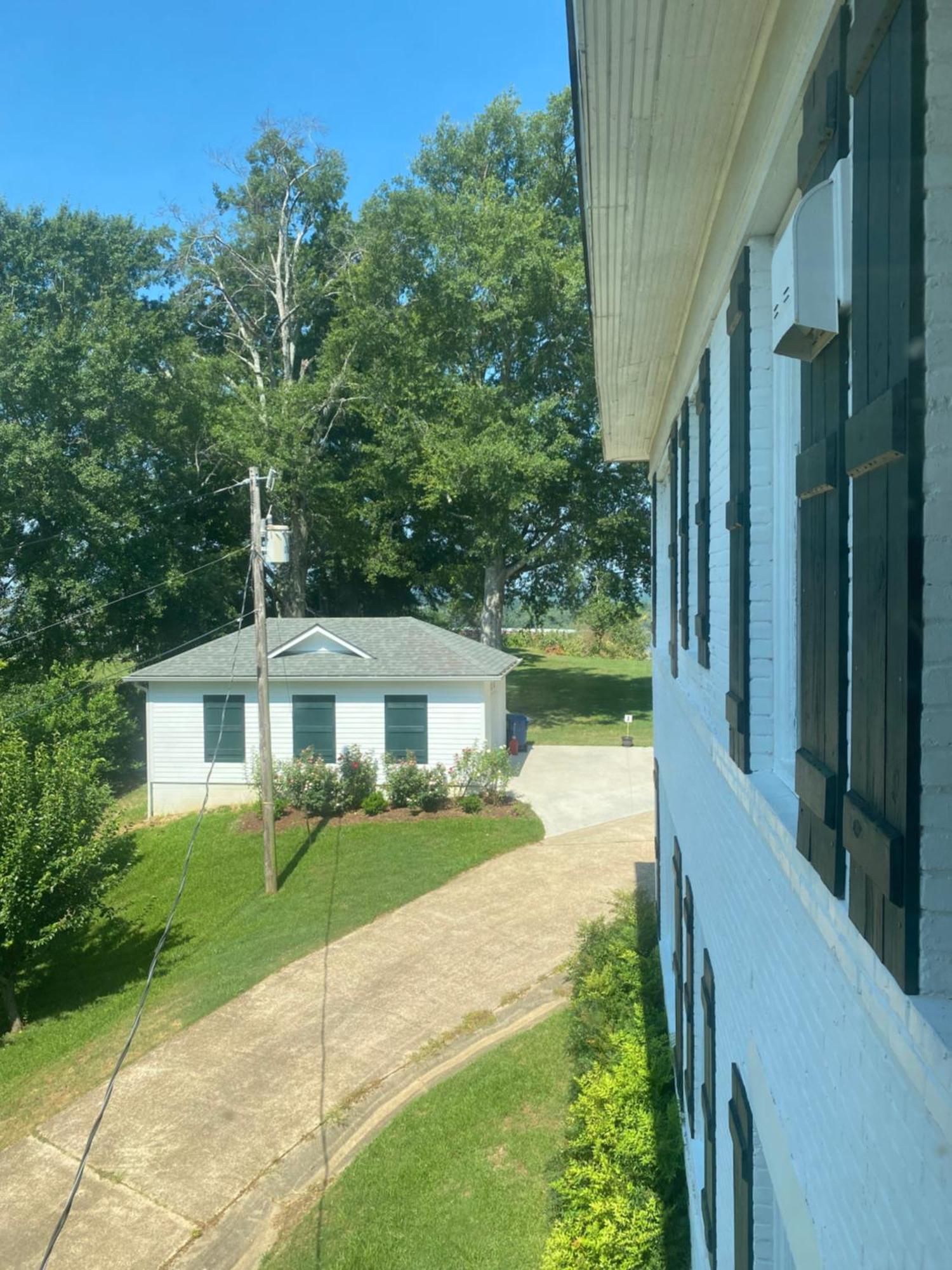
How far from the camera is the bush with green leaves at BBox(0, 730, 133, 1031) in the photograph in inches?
465

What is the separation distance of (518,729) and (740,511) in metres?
23.0

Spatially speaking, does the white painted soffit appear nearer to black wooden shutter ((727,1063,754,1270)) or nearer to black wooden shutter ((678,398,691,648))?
black wooden shutter ((678,398,691,648))

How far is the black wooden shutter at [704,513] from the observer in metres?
4.54

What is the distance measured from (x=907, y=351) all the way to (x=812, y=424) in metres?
0.82

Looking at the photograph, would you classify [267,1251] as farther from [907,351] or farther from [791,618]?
[907,351]

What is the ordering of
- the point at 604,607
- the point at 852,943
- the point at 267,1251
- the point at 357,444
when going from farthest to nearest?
the point at 357,444
the point at 604,607
the point at 267,1251
the point at 852,943

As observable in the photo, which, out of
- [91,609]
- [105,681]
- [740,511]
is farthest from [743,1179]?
[91,609]

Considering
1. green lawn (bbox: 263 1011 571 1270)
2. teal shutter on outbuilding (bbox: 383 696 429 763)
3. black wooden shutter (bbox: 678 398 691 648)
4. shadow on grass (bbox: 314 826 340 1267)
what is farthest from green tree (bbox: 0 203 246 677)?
black wooden shutter (bbox: 678 398 691 648)

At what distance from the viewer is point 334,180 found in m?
36.4

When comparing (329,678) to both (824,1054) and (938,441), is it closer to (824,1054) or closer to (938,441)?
(824,1054)

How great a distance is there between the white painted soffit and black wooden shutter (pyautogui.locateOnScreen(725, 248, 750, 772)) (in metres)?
0.25

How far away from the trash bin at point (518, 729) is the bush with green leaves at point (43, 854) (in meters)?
13.7

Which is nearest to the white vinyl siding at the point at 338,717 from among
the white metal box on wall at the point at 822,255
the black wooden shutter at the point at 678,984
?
the black wooden shutter at the point at 678,984

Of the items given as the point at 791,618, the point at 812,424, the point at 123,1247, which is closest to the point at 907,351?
the point at 812,424
